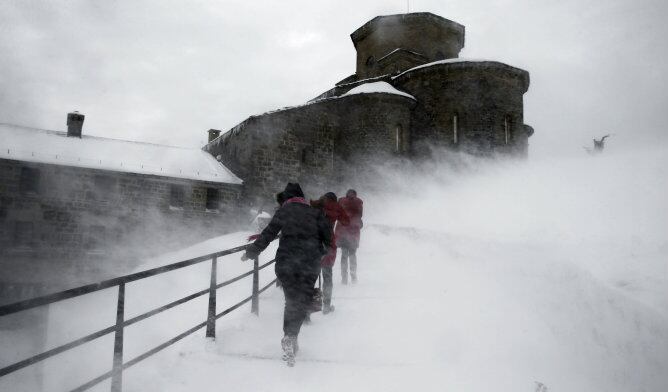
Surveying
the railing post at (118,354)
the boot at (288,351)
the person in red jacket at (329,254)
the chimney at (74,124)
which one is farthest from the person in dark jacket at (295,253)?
the chimney at (74,124)

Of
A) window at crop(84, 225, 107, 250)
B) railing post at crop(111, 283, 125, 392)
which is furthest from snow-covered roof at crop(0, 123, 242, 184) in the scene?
railing post at crop(111, 283, 125, 392)

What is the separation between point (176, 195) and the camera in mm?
17969

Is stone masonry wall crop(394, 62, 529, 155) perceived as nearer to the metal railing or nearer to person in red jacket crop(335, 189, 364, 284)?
person in red jacket crop(335, 189, 364, 284)

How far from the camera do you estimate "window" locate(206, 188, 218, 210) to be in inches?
727

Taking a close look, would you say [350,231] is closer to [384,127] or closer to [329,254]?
[329,254]

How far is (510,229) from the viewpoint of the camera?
45.8ft

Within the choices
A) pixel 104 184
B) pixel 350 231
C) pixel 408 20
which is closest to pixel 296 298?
pixel 350 231

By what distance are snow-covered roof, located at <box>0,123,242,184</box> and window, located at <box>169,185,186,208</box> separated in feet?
1.84

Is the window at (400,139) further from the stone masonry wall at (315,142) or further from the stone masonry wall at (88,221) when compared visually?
the stone masonry wall at (88,221)

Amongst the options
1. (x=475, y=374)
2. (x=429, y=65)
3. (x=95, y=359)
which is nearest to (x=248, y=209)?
(x=95, y=359)

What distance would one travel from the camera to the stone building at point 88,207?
50.6 ft

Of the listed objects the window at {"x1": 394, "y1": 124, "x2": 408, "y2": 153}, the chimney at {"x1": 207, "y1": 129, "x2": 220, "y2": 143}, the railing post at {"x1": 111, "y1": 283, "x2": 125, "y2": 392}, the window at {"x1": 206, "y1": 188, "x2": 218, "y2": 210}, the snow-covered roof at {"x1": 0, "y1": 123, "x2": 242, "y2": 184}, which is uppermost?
the chimney at {"x1": 207, "y1": 129, "x2": 220, "y2": 143}

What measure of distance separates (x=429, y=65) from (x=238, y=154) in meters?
10.5

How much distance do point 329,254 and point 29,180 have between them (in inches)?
653
